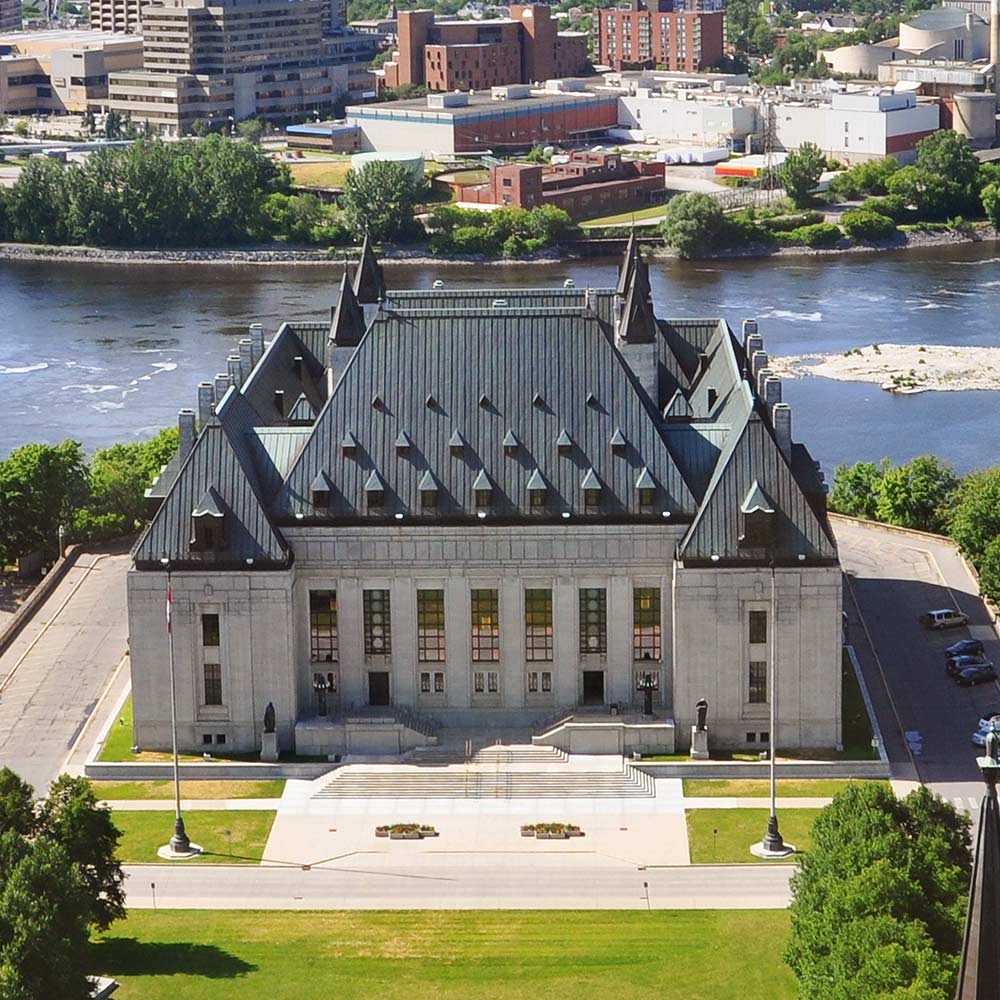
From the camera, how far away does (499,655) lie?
325 feet

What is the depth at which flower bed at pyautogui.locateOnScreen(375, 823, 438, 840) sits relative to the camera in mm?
90438

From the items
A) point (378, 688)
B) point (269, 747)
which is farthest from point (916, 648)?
point (269, 747)

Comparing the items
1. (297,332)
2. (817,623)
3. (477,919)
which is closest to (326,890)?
(477,919)

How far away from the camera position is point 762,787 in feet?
308

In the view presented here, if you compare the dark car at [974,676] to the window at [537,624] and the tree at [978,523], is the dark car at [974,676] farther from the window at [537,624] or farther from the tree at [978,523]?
the window at [537,624]

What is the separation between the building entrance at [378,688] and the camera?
99812 mm

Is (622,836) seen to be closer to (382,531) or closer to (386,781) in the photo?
(386,781)

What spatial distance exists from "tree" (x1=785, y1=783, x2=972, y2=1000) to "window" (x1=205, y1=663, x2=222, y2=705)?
93.5 ft

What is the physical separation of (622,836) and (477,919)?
8770 mm

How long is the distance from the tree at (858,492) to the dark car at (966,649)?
86.3ft

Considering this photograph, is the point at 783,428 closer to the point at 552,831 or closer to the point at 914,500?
the point at 552,831

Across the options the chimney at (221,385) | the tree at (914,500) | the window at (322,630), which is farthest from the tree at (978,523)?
the chimney at (221,385)

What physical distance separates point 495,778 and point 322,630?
9876mm

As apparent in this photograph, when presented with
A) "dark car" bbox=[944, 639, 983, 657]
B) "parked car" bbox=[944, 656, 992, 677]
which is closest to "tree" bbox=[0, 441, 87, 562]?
"dark car" bbox=[944, 639, 983, 657]
